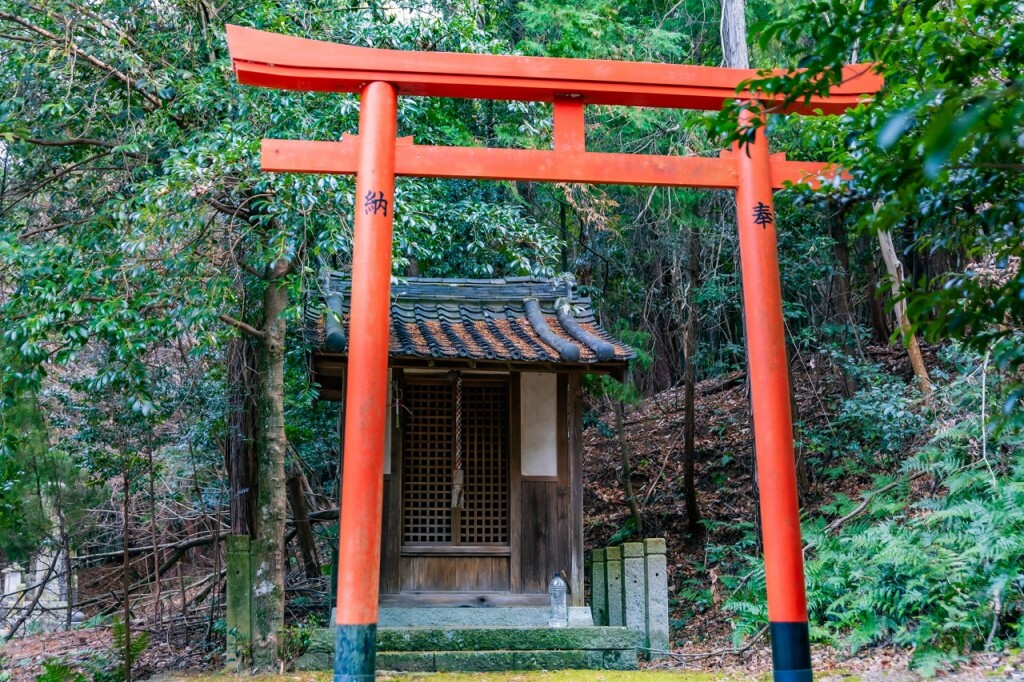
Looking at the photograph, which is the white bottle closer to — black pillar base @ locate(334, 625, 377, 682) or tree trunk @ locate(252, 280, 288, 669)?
tree trunk @ locate(252, 280, 288, 669)

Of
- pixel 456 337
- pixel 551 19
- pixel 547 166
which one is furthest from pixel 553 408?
pixel 551 19

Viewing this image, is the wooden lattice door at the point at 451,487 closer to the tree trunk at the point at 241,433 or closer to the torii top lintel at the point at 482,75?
the tree trunk at the point at 241,433

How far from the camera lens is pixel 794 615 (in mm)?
5211

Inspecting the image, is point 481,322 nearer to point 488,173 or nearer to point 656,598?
point 656,598

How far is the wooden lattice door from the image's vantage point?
9.12m

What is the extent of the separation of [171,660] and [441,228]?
5640 mm

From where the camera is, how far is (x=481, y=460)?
31.1 ft

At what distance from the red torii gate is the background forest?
0.69 meters

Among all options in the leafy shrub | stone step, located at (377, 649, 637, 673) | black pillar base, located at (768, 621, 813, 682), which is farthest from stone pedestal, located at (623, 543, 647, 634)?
black pillar base, located at (768, 621, 813, 682)

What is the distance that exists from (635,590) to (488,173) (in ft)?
15.1

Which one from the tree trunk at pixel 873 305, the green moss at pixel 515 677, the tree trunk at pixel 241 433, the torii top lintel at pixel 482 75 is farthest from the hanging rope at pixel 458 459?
the tree trunk at pixel 873 305

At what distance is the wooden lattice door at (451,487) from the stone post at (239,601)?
166 centimetres

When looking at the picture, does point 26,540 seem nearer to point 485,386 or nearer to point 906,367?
point 485,386

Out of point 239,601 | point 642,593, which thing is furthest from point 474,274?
point 239,601
